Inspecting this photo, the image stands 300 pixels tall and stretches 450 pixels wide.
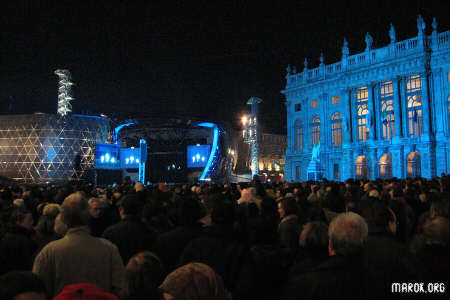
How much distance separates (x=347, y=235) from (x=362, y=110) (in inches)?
1570

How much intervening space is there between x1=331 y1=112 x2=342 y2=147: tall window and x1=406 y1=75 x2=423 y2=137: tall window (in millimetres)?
7792

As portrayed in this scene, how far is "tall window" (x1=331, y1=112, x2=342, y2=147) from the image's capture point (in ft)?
138

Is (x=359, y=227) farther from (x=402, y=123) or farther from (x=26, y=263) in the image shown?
(x=402, y=123)

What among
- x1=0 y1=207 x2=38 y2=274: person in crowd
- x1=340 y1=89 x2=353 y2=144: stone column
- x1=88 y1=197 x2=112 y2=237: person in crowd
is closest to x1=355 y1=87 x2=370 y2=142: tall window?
x1=340 y1=89 x2=353 y2=144: stone column

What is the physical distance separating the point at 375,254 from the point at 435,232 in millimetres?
599

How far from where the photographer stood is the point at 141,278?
2.09m

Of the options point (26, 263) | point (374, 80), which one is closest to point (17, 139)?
point (374, 80)

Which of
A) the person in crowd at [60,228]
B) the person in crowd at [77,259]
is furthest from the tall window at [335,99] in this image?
the person in crowd at [77,259]

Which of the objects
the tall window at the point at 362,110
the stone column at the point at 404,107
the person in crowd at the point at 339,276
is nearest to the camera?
the person in crowd at the point at 339,276

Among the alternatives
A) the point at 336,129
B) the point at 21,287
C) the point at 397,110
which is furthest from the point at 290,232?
the point at 336,129

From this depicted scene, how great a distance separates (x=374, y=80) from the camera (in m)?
38.5

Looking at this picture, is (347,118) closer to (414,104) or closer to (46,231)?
(414,104)

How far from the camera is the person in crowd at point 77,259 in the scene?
329 centimetres

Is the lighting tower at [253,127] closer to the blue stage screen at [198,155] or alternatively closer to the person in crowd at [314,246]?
the blue stage screen at [198,155]
